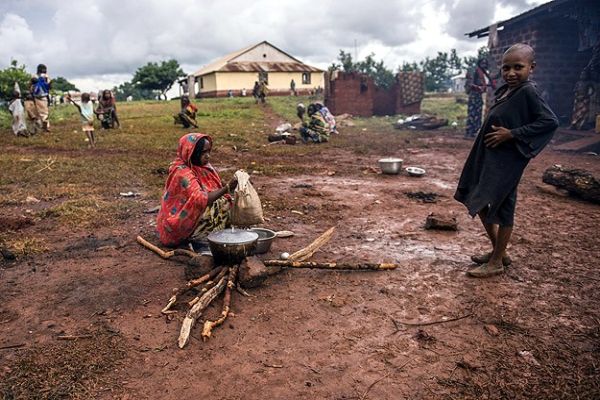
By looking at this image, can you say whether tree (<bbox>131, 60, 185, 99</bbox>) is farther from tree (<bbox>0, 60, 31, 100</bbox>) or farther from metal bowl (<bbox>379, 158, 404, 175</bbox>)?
metal bowl (<bbox>379, 158, 404, 175</bbox>)

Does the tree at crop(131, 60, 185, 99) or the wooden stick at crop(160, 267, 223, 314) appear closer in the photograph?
the wooden stick at crop(160, 267, 223, 314)

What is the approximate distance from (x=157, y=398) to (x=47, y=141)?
37.7 feet

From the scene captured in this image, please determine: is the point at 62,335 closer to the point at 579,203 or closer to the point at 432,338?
the point at 432,338

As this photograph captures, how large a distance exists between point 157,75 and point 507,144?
43.1 m

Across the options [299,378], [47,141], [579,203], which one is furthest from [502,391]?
[47,141]

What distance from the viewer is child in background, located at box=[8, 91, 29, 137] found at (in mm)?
11648

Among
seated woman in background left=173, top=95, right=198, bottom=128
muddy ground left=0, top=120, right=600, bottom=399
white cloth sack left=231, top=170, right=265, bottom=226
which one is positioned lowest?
muddy ground left=0, top=120, right=600, bottom=399

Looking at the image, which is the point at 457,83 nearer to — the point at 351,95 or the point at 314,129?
the point at 351,95

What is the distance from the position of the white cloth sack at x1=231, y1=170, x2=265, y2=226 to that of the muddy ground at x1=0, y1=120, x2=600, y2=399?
525mm

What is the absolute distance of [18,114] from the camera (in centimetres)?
1185

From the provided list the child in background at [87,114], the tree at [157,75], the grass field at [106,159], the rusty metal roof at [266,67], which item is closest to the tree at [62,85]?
the tree at [157,75]

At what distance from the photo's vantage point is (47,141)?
1140 cm

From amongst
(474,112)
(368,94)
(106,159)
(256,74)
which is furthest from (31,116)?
(256,74)

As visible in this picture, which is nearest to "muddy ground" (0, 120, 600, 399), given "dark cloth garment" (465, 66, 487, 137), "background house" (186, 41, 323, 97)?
"dark cloth garment" (465, 66, 487, 137)
